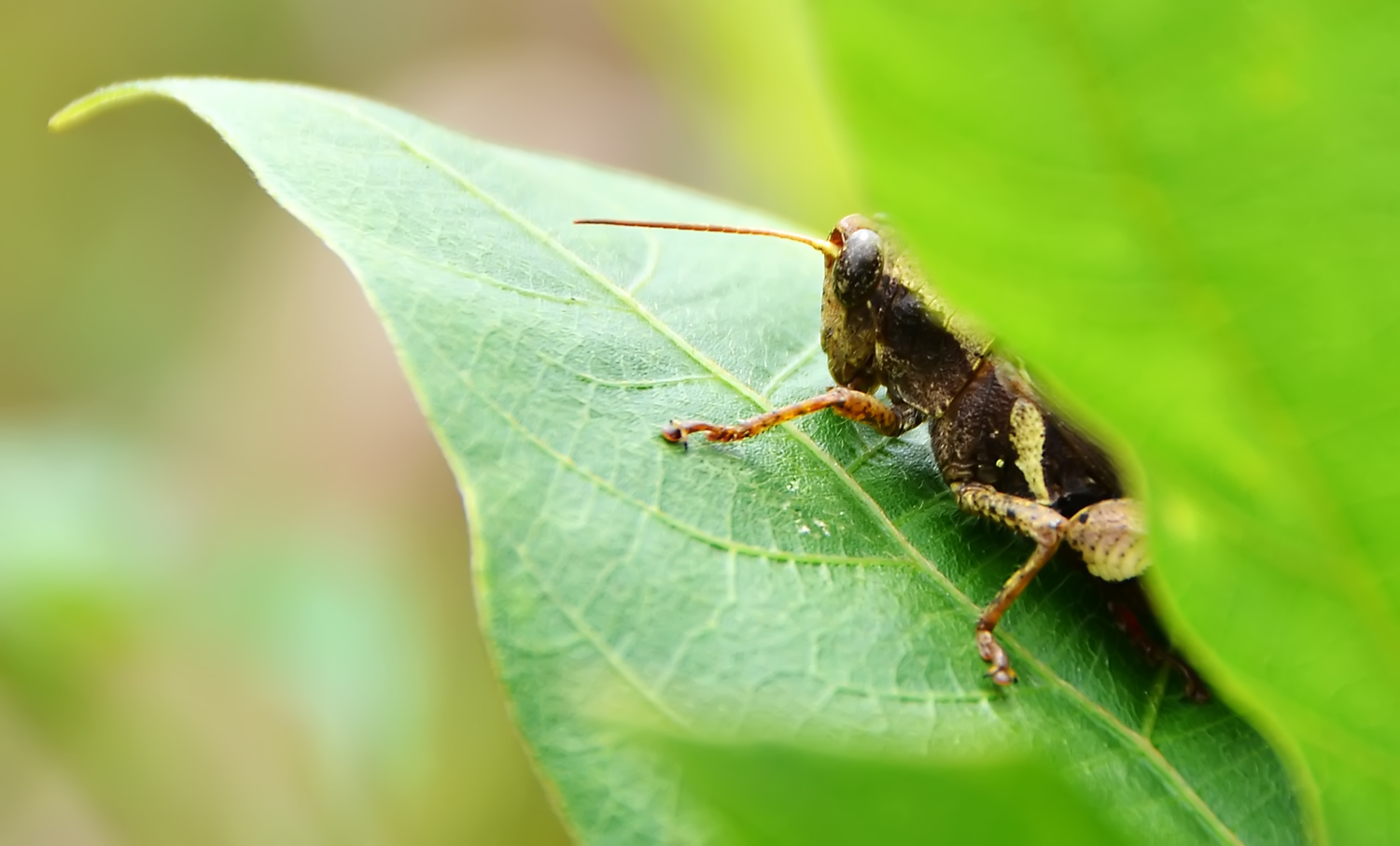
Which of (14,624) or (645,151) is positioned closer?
(14,624)

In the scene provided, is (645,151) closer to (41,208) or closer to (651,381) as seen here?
(41,208)

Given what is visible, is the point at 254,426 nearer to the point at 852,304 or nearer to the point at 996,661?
the point at 852,304

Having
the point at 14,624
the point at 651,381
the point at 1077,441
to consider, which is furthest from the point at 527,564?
the point at 14,624

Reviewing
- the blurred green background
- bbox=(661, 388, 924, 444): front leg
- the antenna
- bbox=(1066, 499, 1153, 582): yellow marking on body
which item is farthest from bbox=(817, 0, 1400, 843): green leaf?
the blurred green background

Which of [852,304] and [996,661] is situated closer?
[996,661]

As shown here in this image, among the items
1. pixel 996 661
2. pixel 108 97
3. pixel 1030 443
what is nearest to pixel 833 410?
pixel 1030 443

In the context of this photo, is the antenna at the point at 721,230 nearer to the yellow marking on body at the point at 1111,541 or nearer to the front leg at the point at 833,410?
the front leg at the point at 833,410

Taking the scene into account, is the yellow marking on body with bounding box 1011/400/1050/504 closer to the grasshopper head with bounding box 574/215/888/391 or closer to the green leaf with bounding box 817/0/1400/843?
the grasshopper head with bounding box 574/215/888/391
